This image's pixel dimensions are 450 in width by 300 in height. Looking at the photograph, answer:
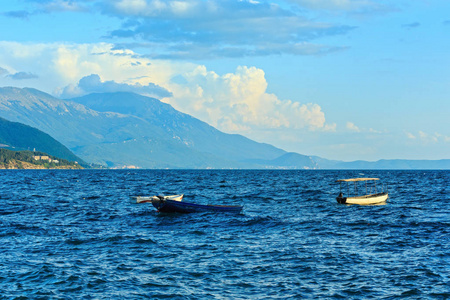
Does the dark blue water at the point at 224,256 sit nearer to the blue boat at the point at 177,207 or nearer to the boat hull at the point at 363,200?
the blue boat at the point at 177,207

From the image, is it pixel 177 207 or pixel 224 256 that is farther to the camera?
pixel 177 207

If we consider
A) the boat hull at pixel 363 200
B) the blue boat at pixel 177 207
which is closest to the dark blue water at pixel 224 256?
the blue boat at pixel 177 207

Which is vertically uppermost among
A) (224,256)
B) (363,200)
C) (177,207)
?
(363,200)

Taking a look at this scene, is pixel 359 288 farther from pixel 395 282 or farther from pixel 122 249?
pixel 122 249

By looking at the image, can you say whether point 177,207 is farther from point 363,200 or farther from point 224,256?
point 363,200

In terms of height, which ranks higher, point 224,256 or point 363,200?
point 363,200

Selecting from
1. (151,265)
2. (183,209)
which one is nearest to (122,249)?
(151,265)

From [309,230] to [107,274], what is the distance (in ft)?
81.3

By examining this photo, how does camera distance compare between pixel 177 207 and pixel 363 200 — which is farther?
pixel 363 200

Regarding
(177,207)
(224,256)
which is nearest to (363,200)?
(177,207)

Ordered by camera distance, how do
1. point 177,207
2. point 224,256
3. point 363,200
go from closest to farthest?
point 224,256, point 177,207, point 363,200

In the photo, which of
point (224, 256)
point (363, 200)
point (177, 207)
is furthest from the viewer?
point (363, 200)

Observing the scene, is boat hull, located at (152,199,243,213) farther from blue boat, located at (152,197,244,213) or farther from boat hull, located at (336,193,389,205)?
boat hull, located at (336,193,389,205)

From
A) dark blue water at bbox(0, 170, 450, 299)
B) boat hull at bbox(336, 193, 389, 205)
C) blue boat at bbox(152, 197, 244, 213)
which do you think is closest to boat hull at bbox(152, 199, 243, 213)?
blue boat at bbox(152, 197, 244, 213)
